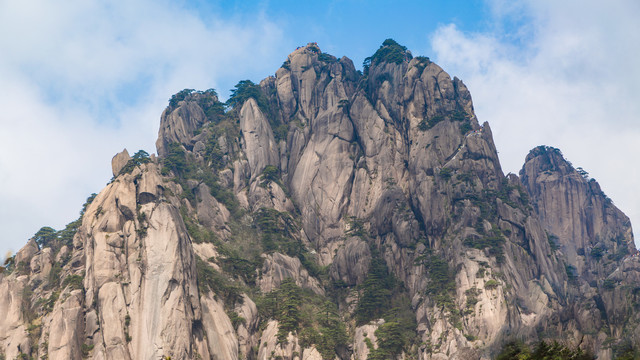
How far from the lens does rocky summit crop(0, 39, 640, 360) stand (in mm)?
88062

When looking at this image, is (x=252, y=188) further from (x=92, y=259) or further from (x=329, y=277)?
(x=92, y=259)

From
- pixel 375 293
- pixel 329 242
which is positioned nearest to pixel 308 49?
pixel 329 242

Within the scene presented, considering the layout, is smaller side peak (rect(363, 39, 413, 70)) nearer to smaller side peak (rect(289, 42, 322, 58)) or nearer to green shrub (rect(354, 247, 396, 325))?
smaller side peak (rect(289, 42, 322, 58))

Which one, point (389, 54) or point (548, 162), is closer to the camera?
point (389, 54)

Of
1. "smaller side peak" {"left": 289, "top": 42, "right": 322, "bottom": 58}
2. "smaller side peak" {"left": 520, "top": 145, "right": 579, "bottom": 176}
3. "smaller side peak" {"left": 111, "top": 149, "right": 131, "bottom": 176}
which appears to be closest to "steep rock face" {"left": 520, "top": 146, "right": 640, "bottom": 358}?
"smaller side peak" {"left": 520, "top": 145, "right": 579, "bottom": 176}

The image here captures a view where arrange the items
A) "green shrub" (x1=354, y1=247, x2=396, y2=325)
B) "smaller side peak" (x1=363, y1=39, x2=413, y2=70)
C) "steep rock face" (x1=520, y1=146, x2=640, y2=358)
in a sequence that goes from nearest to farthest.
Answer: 1. "green shrub" (x1=354, y1=247, x2=396, y2=325)
2. "steep rock face" (x1=520, y1=146, x2=640, y2=358)
3. "smaller side peak" (x1=363, y1=39, x2=413, y2=70)

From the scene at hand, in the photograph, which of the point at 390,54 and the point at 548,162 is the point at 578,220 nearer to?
the point at 548,162

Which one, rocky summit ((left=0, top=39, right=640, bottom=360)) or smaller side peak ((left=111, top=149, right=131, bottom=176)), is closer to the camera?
rocky summit ((left=0, top=39, right=640, bottom=360))

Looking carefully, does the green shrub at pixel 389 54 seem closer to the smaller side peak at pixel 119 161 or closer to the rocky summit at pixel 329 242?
the rocky summit at pixel 329 242

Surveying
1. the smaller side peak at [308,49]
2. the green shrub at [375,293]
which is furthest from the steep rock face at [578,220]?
the smaller side peak at [308,49]

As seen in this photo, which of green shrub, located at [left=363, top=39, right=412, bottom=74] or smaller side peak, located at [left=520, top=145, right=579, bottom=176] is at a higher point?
green shrub, located at [left=363, top=39, right=412, bottom=74]

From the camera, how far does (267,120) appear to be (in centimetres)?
14962

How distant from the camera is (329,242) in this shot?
417ft

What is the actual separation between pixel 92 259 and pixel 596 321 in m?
85.3
